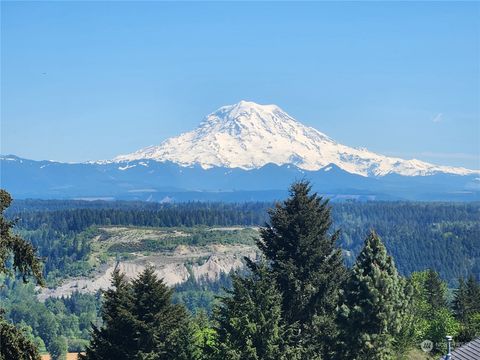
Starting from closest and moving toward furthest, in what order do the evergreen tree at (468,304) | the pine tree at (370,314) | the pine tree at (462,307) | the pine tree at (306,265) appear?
the pine tree at (370,314), the pine tree at (306,265), the evergreen tree at (468,304), the pine tree at (462,307)

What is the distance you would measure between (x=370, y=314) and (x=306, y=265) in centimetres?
547

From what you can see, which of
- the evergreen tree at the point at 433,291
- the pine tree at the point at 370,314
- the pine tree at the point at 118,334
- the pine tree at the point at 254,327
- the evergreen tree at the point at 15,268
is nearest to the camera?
the evergreen tree at the point at 15,268

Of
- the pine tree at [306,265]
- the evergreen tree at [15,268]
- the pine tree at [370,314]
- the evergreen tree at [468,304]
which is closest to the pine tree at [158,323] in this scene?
the pine tree at [306,265]

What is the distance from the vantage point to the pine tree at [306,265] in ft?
147

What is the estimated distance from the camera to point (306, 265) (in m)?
46.0

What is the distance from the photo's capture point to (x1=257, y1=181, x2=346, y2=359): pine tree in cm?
4467

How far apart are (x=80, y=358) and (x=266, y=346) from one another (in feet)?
37.3

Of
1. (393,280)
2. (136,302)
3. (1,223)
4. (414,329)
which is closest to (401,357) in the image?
(414,329)

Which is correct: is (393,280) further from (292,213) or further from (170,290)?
(170,290)

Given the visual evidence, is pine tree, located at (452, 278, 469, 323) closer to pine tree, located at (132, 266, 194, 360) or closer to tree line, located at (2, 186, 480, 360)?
tree line, located at (2, 186, 480, 360)

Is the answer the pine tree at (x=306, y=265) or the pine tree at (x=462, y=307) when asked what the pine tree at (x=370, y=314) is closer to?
the pine tree at (x=306, y=265)

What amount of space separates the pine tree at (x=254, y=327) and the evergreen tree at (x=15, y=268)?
18444 millimetres

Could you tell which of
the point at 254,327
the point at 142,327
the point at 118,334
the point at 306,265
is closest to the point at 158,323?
the point at 142,327

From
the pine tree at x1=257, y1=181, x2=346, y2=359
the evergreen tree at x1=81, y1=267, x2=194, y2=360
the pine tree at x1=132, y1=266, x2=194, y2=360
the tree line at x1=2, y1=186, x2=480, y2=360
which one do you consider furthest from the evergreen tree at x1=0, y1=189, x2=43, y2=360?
the pine tree at x1=257, y1=181, x2=346, y2=359
